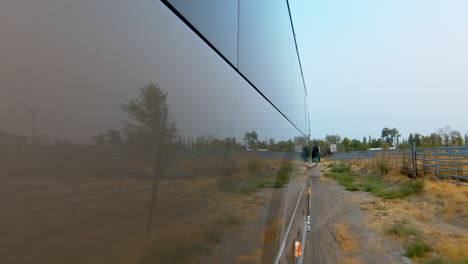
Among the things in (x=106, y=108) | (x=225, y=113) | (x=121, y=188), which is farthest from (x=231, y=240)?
(x=106, y=108)

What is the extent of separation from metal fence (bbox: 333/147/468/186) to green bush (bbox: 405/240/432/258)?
7235mm

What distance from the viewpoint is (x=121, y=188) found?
67 centimetres

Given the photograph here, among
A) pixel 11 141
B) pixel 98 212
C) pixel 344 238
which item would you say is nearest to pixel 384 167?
pixel 344 238

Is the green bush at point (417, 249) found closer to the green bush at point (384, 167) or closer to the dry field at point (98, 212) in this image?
the dry field at point (98, 212)

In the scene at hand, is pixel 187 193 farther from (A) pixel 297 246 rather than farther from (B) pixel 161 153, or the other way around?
(A) pixel 297 246

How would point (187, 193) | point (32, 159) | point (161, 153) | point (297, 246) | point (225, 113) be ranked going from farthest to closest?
point (297, 246) → point (225, 113) → point (187, 193) → point (161, 153) → point (32, 159)

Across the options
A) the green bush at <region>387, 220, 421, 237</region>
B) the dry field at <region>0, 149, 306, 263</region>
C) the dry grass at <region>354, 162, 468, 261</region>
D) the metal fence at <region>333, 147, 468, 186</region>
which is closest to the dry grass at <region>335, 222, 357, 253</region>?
the dry grass at <region>354, 162, 468, 261</region>

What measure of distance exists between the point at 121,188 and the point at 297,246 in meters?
4.17

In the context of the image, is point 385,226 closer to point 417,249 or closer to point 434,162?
point 417,249

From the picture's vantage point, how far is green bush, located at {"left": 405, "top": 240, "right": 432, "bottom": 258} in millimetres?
7199

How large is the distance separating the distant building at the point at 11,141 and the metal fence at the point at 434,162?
53.3ft

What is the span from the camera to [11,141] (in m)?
0.46

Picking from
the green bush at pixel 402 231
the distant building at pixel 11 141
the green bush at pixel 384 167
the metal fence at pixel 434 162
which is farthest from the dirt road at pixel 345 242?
the green bush at pixel 384 167

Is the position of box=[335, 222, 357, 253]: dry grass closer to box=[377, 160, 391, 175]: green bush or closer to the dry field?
the dry field
